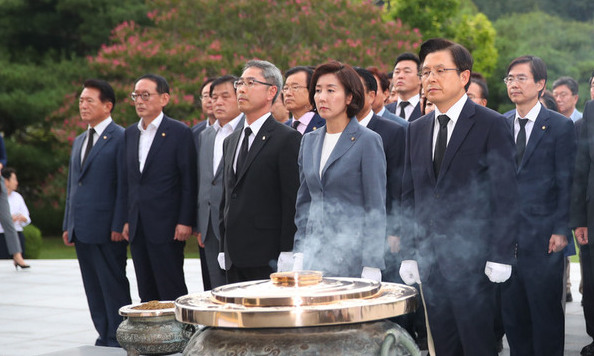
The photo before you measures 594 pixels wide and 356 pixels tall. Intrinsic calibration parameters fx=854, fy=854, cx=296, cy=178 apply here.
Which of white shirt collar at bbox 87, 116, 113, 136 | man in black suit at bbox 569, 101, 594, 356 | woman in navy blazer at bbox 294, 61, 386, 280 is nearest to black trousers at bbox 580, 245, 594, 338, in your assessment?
man in black suit at bbox 569, 101, 594, 356

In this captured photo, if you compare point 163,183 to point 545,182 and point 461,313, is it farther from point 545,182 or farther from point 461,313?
point 461,313

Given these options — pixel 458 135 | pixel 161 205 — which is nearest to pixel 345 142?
pixel 458 135

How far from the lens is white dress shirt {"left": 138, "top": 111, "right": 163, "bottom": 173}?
631 cm

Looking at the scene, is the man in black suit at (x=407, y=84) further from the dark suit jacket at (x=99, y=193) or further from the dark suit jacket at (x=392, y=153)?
the dark suit jacket at (x=99, y=193)

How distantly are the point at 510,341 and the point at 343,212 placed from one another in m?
1.55

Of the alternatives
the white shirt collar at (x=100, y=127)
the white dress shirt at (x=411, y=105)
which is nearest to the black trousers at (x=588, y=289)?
the white dress shirt at (x=411, y=105)

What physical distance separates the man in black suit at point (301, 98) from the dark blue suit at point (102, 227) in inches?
55.0

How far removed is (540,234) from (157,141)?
9.36 feet

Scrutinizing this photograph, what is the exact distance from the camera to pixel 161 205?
243 inches

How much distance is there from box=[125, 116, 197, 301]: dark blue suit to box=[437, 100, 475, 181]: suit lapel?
2.79 metres

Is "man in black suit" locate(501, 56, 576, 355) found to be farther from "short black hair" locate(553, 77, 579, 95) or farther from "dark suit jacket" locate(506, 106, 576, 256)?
"short black hair" locate(553, 77, 579, 95)

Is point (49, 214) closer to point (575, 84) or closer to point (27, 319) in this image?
point (27, 319)

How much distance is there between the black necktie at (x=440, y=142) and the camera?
3.93m

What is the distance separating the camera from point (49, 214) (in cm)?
1834
